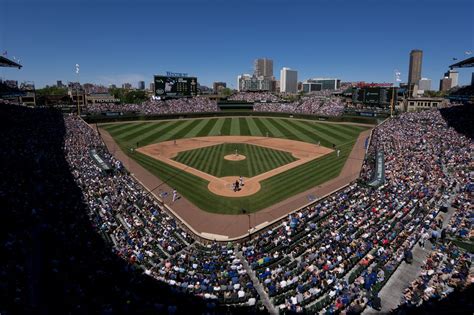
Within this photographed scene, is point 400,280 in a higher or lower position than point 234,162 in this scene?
lower

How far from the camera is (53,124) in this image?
152 feet

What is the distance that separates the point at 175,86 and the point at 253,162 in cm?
5294

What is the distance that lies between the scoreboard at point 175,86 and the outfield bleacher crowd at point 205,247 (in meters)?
53.7

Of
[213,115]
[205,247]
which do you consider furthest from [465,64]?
[213,115]

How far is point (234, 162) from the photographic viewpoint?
39.0 metres

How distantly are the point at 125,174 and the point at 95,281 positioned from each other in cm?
2002

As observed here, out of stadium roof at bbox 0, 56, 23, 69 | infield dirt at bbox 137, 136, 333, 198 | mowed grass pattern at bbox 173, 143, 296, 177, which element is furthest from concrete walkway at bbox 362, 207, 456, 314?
stadium roof at bbox 0, 56, 23, 69

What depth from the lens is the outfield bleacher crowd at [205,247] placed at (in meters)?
13.1

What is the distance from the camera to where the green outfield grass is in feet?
89.4

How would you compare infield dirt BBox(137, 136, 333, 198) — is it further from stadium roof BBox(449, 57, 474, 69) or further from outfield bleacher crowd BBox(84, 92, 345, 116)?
→ outfield bleacher crowd BBox(84, 92, 345, 116)

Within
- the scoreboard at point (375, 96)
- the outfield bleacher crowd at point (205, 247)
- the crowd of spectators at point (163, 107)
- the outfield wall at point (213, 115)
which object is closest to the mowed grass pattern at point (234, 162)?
the outfield bleacher crowd at point (205, 247)

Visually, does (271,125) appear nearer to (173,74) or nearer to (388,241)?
(173,74)

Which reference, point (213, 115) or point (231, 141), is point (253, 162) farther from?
point (213, 115)

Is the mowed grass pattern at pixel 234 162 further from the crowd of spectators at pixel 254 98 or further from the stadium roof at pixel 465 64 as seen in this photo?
the crowd of spectators at pixel 254 98
